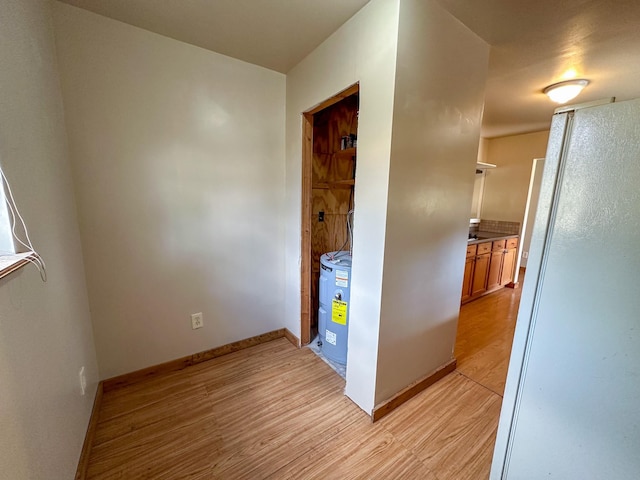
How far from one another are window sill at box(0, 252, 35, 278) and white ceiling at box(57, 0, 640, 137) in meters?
1.51

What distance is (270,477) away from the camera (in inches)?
51.6

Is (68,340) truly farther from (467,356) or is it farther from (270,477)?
(467,356)

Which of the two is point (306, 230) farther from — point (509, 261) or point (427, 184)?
point (509, 261)

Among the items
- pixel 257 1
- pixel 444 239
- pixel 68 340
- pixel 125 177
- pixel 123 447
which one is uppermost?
pixel 257 1

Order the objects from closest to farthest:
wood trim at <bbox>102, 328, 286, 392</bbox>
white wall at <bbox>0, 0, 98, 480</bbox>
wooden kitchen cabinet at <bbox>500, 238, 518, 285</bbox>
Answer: white wall at <bbox>0, 0, 98, 480</bbox>
wood trim at <bbox>102, 328, 286, 392</bbox>
wooden kitchen cabinet at <bbox>500, 238, 518, 285</bbox>

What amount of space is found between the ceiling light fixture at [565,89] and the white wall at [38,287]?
3.70 meters

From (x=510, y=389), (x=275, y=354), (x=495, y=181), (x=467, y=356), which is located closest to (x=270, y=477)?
(x=275, y=354)

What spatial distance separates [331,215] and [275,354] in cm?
143

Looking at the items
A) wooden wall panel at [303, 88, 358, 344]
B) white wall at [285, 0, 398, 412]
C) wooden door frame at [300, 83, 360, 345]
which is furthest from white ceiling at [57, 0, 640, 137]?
wooden wall panel at [303, 88, 358, 344]

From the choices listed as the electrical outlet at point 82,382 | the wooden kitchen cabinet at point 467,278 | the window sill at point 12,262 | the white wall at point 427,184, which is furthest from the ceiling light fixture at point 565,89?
the electrical outlet at point 82,382

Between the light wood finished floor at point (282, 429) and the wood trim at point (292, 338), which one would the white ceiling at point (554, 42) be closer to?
the light wood finished floor at point (282, 429)

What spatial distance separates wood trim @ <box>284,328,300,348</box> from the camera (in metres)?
2.45

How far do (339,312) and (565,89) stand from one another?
2.92m

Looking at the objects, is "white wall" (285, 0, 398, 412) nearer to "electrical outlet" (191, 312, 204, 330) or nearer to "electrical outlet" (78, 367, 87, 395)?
"electrical outlet" (191, 312, 204, 330)
